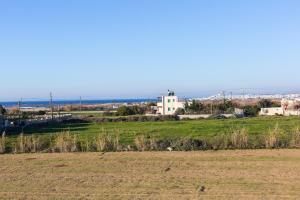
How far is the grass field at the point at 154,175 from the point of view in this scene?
1286 centimetres

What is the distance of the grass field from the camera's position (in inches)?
506

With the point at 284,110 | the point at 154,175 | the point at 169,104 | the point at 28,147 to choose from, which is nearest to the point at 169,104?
the point at 169,104

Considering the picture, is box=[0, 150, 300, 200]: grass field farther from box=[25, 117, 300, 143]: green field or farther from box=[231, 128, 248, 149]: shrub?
box=[25, 117, 300, 143]: green field

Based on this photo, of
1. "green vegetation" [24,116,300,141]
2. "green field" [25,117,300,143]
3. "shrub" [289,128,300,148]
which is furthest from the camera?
"green vegetation" [24,116,300,141]

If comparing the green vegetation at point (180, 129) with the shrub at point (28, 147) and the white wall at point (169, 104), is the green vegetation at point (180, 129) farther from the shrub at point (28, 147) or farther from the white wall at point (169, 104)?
the white wall at point (169, 104)

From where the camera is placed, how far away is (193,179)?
1499 cm

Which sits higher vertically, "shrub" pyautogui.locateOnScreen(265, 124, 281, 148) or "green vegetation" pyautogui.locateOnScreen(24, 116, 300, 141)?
"shrub" pyautogui.locateOnScreen(265, 124, 281, 148)

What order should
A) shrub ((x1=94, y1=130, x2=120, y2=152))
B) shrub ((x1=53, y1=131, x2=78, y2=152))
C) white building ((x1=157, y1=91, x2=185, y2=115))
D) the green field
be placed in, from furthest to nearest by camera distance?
white building ((x1=157, y1=91, x2=185, y2=115)) < the green field < shrub ((x1=53, y1=131, x2=78, y2=152)) < shrub ((x1=94, y1=130, x2=120, y2=152))

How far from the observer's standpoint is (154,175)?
52.3ft

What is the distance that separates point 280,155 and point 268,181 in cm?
651

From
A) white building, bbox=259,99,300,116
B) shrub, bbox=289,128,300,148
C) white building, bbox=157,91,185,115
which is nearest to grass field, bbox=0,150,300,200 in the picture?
shrub, bbox=289,128,300,148

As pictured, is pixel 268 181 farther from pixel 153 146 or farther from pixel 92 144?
pixel 92 144

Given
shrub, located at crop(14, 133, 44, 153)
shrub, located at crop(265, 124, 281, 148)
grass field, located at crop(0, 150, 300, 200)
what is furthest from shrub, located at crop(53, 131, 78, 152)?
shrub, located at crop(265, 124, 281, 148)

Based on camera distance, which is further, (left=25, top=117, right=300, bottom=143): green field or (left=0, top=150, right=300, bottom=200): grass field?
(left=25, top=117, right=300, bottom=143): green field
